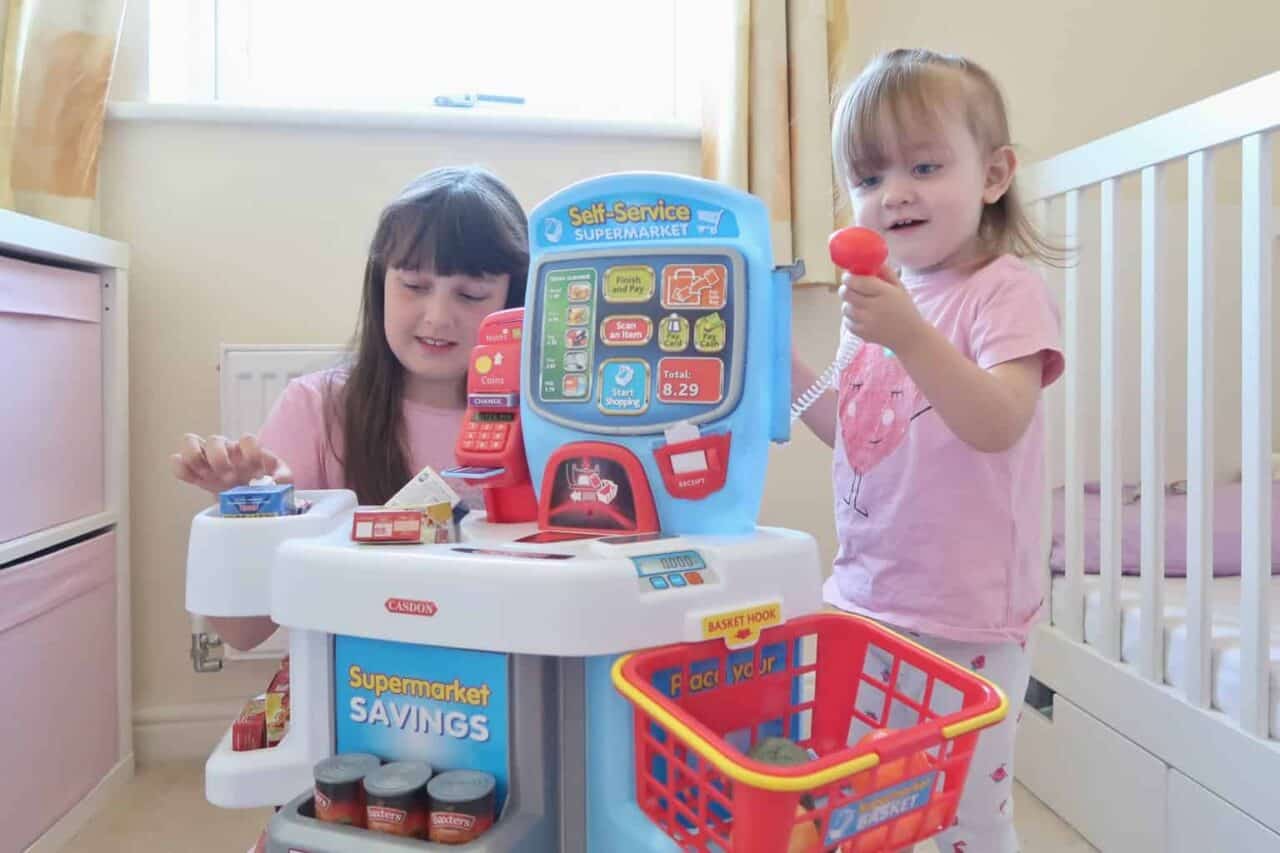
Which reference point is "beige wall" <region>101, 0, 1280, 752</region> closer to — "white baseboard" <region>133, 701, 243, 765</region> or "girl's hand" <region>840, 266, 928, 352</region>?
"white baseboard" <region>133, 701, 243, 765</region>

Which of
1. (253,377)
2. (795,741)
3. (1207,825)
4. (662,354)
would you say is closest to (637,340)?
(662,354)

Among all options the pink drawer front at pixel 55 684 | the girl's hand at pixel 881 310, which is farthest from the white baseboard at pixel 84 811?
the girl's hand at pixel 881 310

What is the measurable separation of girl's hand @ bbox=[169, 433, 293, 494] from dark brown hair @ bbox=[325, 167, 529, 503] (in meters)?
0.22

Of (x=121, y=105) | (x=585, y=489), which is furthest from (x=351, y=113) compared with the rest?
(x=585, y=489)

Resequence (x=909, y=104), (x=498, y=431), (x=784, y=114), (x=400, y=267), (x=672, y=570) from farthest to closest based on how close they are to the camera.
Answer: (x=784, y=114) → (x=400, y=267) → (x=909, y=104) → (x=498, y=431) → (x=672, y=570)

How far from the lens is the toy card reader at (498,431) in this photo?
67 centimetres

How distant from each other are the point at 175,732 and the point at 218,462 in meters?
1.00

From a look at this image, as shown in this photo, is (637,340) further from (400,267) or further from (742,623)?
(400,267)

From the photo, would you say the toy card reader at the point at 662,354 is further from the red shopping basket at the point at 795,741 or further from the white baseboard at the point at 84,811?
the white baseboard at the point at 84,811

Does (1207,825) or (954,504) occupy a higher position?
(954,504)

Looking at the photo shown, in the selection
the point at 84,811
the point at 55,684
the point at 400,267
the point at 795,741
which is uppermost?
the point at 400,267

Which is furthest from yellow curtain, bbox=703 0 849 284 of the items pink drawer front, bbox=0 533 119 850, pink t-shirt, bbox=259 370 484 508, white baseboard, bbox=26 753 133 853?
white baseboard, bbox=26 753 133 853

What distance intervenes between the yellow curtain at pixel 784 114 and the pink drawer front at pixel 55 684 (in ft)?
3.52

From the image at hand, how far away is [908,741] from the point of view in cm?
44
